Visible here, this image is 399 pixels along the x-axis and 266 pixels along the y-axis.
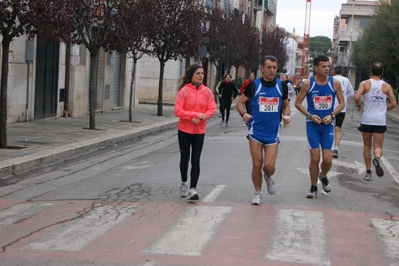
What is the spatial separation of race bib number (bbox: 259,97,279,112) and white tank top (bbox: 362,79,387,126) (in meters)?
3.19

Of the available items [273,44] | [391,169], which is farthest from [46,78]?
[273,44]

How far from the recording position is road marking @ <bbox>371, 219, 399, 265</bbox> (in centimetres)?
679

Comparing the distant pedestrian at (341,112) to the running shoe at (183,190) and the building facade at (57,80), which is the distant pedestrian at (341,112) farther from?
the building facade at (57,80)

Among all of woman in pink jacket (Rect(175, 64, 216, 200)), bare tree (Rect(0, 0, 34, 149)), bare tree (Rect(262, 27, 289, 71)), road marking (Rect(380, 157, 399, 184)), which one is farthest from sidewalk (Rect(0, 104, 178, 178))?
bare tree (Rect(262, 27, 289, 71))

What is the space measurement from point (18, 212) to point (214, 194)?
8.53ft

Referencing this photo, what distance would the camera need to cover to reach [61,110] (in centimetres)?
2375

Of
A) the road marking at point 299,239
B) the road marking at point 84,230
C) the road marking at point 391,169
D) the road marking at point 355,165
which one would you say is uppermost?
the road marking at point 355,165

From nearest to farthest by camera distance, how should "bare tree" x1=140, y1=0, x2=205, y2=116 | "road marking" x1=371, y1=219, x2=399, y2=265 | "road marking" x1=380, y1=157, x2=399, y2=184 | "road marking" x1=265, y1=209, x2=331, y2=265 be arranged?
"road marking" x1=265, y1=209, x2=331, y2=265 < "road marking" x1=371, y1=219, x2=399, y2=265 < "road marking" x1=380, y1=157, x2=399, y2=184 < "bare tree" x1=140, y1=0, x2=205, y2=116

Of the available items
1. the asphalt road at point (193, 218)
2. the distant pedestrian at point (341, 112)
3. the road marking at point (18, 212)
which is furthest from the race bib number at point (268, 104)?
the distant pedestrian at point (341, 112)

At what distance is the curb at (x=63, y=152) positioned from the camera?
12016 millimetres

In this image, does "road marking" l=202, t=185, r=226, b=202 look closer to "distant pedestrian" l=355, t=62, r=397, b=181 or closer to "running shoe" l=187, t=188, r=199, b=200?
"running shoe" l=187, t=188, r=199, b=200

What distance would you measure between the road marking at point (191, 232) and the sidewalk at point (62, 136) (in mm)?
4438

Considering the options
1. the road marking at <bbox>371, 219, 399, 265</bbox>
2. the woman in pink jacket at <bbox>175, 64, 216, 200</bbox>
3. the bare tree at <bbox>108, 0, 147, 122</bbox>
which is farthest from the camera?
the bare tree at <bbox>108, 0, 147, 122</bbox>

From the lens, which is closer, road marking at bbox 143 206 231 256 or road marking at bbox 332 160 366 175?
road marking at bbox 143 206 231 256
